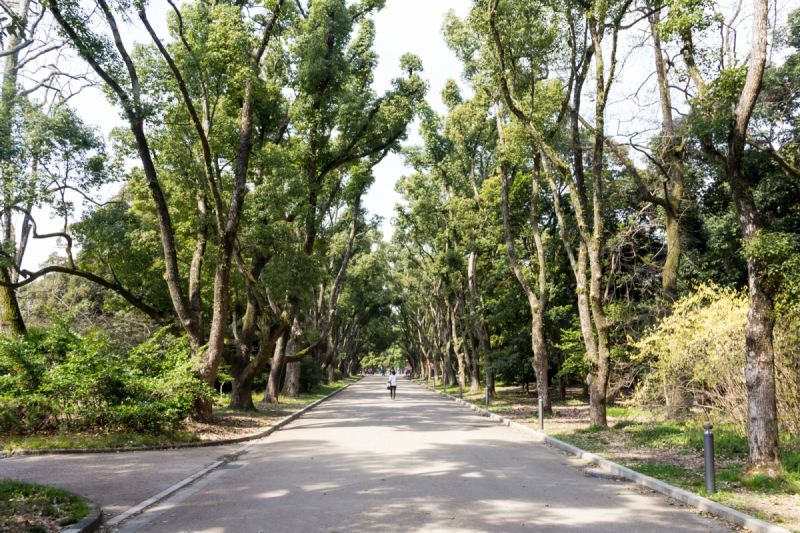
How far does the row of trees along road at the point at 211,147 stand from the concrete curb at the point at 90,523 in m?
7.82

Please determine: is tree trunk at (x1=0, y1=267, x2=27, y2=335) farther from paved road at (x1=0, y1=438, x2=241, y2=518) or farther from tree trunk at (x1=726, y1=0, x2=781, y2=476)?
tree trunk at (x1=726, y1=0, x2=781, y2=476)

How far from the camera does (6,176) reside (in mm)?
13469

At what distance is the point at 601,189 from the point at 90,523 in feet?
58.1

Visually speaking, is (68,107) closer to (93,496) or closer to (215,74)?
(215,74)

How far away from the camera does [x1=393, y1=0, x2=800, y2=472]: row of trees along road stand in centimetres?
818

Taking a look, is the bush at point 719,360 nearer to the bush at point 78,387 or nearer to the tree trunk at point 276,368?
the bush at point 78,387

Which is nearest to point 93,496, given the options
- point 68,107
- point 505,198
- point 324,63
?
point 68,107

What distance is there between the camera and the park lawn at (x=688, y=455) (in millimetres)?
6531

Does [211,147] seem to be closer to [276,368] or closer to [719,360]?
[276,368]

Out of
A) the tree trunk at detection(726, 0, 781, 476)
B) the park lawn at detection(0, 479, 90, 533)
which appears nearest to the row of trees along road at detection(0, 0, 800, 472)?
the tree trunk at detection(726, 0, 781, 476)

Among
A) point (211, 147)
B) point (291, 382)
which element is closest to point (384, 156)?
point (211, 147)

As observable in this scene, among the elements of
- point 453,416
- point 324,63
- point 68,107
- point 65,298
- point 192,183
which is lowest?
point 453,416

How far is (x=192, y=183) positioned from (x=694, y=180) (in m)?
20.0

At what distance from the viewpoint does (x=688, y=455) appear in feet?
32.9
